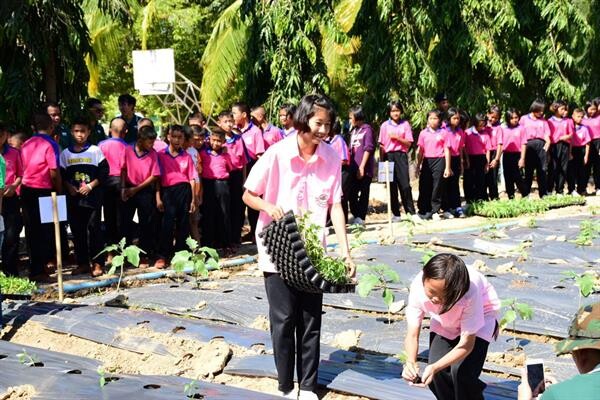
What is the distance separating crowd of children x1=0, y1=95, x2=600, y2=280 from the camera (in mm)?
8555

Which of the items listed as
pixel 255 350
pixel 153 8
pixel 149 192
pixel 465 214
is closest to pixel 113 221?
pixel 149 192

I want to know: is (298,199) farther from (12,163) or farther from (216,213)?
(216,213)

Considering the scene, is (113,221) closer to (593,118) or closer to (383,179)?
(383,179)

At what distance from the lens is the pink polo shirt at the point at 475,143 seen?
1416cm

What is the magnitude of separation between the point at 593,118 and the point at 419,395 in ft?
40.0

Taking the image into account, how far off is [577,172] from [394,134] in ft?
16.0

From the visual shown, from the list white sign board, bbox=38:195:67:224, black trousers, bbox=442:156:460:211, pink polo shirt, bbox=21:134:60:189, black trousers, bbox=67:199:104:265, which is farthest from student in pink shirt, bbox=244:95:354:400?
black trousers, bbox=442:156:460:211

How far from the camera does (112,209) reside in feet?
30.6

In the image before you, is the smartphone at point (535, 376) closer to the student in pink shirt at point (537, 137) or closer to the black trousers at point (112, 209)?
the black trousers at point (112, 209)

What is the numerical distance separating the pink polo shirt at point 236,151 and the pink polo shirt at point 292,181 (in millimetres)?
5535

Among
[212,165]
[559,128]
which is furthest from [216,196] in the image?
[559,128]

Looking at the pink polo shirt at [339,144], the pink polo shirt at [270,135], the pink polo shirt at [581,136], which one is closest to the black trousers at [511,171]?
the pink polo shirt at [581,136]

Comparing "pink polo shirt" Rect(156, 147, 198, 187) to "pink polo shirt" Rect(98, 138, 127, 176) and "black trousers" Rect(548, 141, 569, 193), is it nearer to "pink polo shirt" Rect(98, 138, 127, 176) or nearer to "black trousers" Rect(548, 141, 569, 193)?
"pink polo shirt" Rect(98, 138, 127, 176)

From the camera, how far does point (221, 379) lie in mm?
5547
